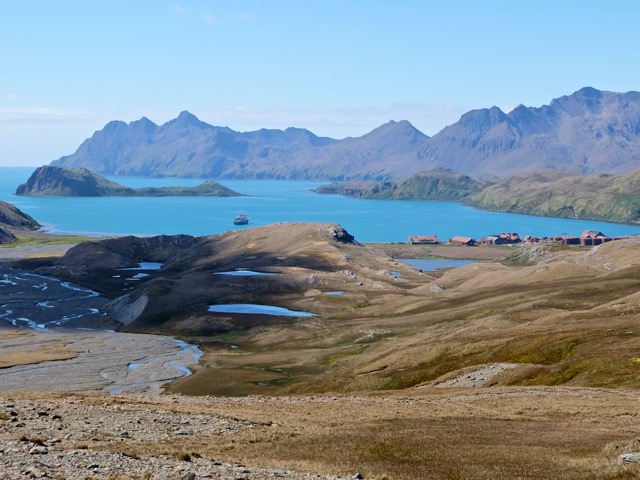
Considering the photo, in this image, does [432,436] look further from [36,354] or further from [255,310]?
[255,310]

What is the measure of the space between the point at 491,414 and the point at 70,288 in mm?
166032

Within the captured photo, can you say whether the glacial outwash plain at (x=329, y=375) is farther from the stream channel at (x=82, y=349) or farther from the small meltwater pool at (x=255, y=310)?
the small meltwater pool at (x=255, y=310)

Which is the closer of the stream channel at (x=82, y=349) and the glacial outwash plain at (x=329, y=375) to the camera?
the glacial outwash plain at (x=329, y=375)

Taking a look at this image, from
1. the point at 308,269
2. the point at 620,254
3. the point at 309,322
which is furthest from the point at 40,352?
the point at 620,254

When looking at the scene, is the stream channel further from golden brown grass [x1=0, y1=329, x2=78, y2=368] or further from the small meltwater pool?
the small meltwater pool

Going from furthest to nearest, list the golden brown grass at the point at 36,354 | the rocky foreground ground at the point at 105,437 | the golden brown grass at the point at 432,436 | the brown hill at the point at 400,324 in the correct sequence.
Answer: the golden brown grass at the point at 36,354, the brown hill at the point at 400,324, the golden brown grass at the point at 432,436, the rocky foreground ground at the point at 105,437

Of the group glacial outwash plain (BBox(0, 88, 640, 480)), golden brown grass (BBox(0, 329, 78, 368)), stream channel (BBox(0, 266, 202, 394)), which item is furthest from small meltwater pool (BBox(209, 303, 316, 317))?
golden brown grass (BBox(0, 329, 78, 368))

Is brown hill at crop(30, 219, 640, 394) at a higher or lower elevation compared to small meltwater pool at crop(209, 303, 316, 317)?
higher

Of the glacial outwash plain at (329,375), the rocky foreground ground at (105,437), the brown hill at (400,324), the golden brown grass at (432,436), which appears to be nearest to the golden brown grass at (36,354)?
the glacial outwash plain at (329,375)

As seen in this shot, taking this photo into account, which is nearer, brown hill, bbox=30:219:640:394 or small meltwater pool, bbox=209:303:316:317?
brown hill, bbox=30:219:640:394

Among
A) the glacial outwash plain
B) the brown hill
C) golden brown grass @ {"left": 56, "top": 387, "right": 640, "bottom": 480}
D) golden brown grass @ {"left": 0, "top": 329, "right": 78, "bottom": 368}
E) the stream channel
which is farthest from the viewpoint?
golden brown grass @ {"left": 0, "top": 329, "right": 78, "bottom": 368}

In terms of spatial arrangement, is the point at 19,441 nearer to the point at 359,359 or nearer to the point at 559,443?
the point at 559,443

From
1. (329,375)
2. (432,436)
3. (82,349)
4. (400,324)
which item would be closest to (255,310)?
(400,324)

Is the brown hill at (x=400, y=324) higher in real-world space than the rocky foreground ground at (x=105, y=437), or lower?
lower
